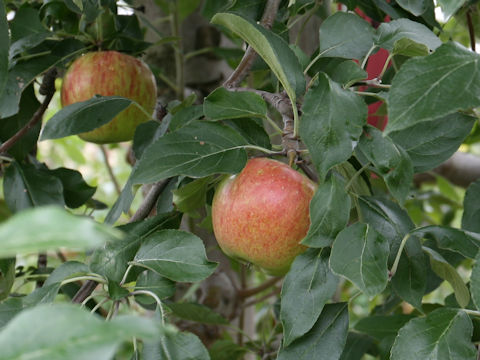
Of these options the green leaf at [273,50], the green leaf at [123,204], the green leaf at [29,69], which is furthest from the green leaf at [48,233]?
the green leaf at [29,69]

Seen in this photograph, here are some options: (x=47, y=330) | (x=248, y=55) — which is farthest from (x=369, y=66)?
(x=47, y=330)

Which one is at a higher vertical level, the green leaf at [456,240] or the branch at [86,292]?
the green leaf at [456,240]

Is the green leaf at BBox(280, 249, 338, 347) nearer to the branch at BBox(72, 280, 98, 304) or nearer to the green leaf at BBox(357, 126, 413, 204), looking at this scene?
the green leaf at BBox(357, 126, 413, 204)

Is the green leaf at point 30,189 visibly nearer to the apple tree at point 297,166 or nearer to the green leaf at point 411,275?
the apple tree at point 297,166

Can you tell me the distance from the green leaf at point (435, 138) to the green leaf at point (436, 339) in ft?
0.61

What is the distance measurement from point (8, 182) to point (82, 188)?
11 cm

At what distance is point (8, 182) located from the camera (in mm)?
920

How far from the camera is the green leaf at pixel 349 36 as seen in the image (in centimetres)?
73

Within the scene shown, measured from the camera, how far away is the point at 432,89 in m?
0.49

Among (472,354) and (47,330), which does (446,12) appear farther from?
(47,330)

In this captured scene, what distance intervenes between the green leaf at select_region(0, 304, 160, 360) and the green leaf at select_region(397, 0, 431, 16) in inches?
24.7

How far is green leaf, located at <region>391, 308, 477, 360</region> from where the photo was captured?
579mm

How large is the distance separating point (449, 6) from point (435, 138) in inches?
8.0

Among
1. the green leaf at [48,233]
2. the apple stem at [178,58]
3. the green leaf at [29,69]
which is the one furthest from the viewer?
the apple stem at [178,58]
